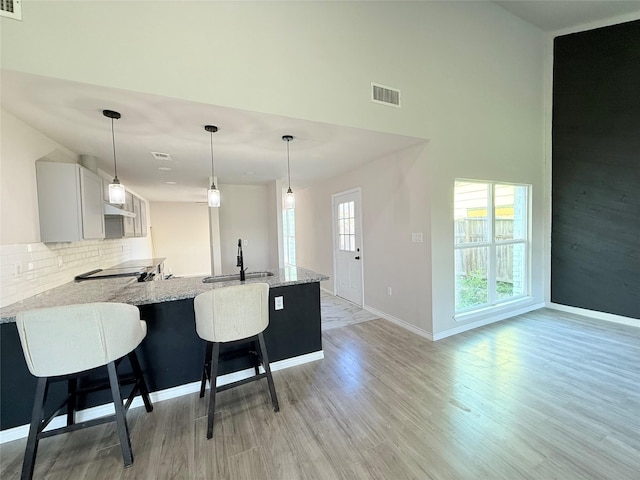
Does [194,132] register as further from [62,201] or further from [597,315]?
[597,315]

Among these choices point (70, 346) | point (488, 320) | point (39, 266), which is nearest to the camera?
point (70, 346)

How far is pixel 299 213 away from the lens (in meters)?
6.99

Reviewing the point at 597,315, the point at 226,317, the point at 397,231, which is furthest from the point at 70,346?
the point at 597,315

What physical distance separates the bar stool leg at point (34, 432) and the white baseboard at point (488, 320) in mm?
3549

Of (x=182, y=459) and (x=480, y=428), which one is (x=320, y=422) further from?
(x=480, y=428)

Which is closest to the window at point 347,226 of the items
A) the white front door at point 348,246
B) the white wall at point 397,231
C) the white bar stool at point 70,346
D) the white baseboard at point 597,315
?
the white front door at point 348,246

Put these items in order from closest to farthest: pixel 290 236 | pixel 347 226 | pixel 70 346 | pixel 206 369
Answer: pixel 70 346, pixel 206 369, pixel 347 226, pixel 290 236

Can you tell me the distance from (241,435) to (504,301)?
4.08 meters

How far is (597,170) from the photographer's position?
12.6ft

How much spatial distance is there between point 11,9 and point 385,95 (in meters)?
2.83

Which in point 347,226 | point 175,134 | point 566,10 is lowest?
point 347,226

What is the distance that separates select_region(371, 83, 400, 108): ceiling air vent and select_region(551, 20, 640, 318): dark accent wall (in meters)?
3.22

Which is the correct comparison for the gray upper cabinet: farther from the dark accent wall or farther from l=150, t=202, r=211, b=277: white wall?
the dark accent wall

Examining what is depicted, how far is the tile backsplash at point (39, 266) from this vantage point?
79.7 inches
